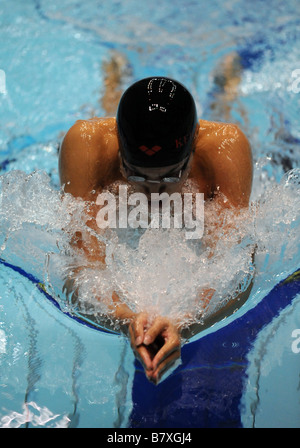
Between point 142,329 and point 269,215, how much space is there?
0.92 metres

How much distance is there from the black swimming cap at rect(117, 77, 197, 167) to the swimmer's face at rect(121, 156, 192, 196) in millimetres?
29

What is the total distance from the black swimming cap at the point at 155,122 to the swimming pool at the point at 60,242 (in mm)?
547

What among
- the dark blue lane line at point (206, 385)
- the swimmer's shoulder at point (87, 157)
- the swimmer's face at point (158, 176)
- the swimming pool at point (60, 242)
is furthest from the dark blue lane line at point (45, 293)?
the swimmer's face at point (158, 176)

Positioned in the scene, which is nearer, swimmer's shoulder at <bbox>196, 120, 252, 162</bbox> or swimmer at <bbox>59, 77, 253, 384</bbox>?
swimmer at <bbox>59, 77, 253, 384</bbox>

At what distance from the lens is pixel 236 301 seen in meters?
2.01

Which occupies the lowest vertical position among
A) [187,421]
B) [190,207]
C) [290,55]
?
[187,421]

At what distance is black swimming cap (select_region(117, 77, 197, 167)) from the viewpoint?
153 centimetres

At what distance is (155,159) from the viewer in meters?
1.58

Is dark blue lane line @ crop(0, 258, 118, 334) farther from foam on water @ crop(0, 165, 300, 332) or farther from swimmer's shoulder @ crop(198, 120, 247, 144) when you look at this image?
swimmer's shoulder @ crop(198, 120, 247, 144)

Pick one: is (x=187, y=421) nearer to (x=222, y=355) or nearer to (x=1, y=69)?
(x=222, y=355)

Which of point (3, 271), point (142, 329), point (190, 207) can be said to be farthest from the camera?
point (3, 271)

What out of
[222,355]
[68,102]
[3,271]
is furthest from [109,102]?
[222,355]

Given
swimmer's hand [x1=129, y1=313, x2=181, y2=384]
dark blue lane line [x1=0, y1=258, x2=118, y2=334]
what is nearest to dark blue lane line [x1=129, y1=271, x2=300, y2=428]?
dark blue lane line [x1=0, y1=258, x2=118, y2=334]

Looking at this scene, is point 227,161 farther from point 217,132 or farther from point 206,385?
point 206,385
